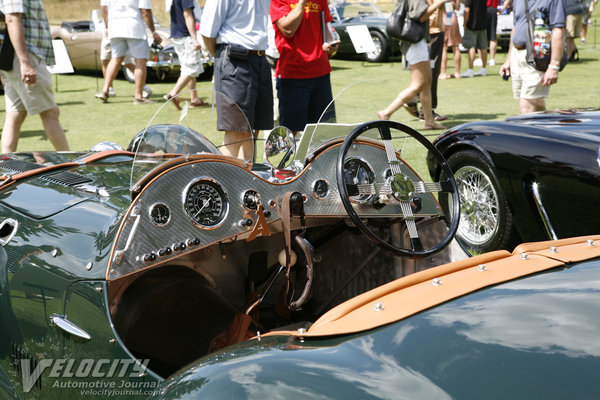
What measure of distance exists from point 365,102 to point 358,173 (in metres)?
4.89

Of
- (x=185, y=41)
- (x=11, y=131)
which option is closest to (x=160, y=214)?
(x=11, y=131)

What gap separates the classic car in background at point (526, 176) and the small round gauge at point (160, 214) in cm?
189

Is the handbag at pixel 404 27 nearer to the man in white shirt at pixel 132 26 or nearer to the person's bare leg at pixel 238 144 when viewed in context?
the man in white shirt at pixel 132 26

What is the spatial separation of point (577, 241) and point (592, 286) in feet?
1.80

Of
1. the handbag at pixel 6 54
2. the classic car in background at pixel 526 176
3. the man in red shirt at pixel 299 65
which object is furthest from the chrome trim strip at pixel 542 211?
the handbag at pixel 6 54

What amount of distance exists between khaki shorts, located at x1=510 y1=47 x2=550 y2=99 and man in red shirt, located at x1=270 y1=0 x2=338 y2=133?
1.92m

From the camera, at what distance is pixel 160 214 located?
2.42 m

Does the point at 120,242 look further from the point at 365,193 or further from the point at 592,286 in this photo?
the point at 592,286

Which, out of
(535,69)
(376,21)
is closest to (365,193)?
(535,69)

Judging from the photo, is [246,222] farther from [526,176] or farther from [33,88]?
[33,88]

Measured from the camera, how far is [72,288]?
2355mm

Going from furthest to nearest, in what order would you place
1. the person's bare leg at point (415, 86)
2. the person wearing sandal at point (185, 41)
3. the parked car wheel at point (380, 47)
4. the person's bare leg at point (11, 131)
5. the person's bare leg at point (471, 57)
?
Answer: the parked car wheel at point (380, 47) < the person's bare leg at point (471, 57) < the person wearing sandal at point (185, 41) < the person's bare leg at point (415, 86) < the person's bare leg at point (11, 131)

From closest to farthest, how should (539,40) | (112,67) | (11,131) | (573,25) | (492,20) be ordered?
(539,40), (11,131), (112,67), (573,25), (492,20)

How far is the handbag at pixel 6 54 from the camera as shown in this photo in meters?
5.83
